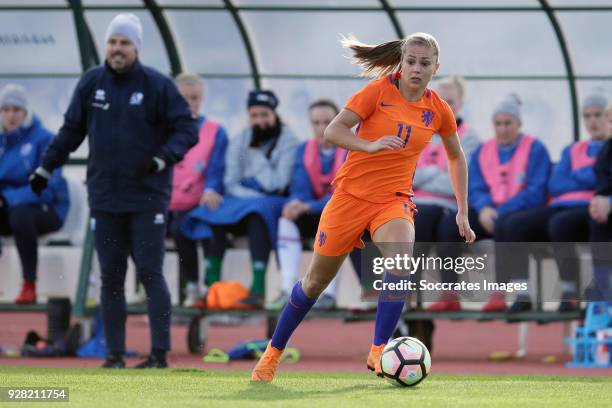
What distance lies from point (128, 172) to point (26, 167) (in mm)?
2646

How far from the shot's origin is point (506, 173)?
11125 mm

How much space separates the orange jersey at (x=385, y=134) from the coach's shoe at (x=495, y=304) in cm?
357

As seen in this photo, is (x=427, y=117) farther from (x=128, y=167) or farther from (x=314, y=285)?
(x=128, y=167)

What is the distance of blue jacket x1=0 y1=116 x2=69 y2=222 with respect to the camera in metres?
11.6

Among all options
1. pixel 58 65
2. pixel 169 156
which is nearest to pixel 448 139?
pixel 169 156

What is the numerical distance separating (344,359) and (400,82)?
170 inches

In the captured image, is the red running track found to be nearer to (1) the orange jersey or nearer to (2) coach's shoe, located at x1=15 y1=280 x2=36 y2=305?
(2) coach's shoe, located at x1=15 y1=280 x2=36 y2=305

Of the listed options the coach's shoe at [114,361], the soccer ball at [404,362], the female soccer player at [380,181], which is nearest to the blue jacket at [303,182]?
the coach's shoe at [114,361]

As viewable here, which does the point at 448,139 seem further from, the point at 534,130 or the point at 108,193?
the point at 534,130

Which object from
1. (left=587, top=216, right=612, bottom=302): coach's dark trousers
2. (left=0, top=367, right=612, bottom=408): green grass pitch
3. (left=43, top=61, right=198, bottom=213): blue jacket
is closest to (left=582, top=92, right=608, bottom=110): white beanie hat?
(left=587, top=216, right=612, bottom=302): coach's dark trousers

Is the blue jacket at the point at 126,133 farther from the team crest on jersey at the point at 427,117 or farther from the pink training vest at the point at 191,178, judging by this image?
the team crest on jersey at the point at 427,117

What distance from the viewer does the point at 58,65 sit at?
13891 mm

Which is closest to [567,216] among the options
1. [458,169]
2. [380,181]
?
[458,169]

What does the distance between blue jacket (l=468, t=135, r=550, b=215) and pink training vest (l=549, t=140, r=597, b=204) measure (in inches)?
6.4
